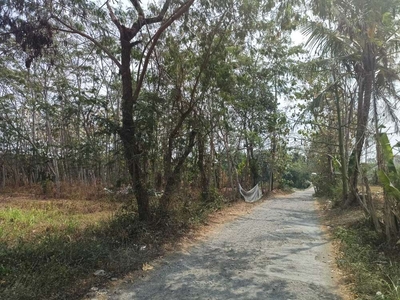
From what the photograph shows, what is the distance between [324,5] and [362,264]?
4604mm

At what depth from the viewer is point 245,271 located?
538cm

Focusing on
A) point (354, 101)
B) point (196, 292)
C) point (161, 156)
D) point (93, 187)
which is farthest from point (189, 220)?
point (93, 187)

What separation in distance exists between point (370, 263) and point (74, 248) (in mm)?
4774

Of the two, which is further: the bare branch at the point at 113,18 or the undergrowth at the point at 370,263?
the bare branch at the point at 113,18

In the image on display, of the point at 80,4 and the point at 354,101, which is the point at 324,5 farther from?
the point at 354,101

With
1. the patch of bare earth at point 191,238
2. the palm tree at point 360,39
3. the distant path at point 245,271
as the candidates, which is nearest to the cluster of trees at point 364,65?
the palm tree at point 360,39

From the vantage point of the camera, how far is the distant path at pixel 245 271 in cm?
442

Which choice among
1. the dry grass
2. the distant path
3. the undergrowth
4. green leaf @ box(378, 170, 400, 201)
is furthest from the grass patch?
green leaf @ box(378, 170, 400, 201)

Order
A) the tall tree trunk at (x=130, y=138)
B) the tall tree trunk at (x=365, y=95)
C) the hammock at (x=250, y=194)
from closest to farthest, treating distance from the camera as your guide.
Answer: the tall tree trunk at (x=130, y=138) → the tall tree trunk at (x=365, y=95) → the hammock at (x=250, y=194)

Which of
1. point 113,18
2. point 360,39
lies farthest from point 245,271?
point 360,39

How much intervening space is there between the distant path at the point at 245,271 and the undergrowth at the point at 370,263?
0.37 metres

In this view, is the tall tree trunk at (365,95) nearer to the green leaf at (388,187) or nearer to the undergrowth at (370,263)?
the undergrowth at (370,263)

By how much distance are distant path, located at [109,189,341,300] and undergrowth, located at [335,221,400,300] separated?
0.37m

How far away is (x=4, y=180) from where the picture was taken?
23188mm
